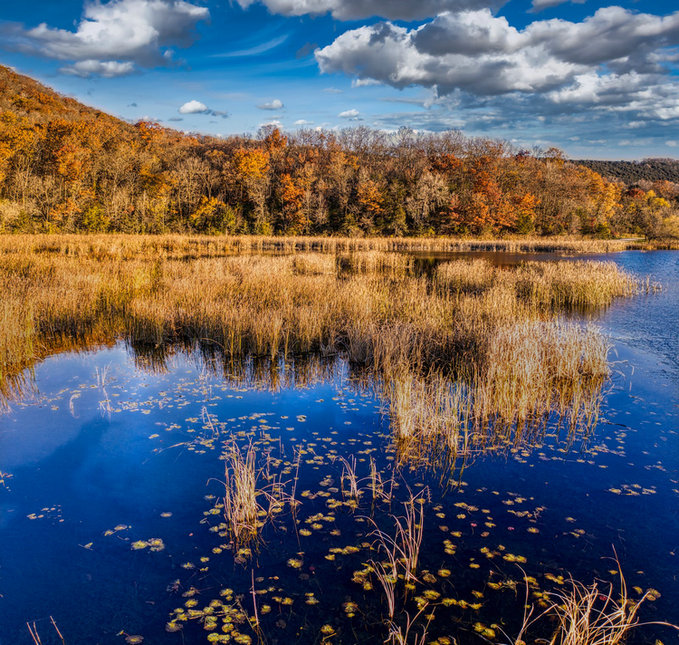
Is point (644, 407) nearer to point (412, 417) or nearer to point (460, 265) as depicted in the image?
point (412, 417)

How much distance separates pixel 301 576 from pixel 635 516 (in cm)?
324

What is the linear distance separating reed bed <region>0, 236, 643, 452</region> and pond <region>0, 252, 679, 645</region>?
676 mm

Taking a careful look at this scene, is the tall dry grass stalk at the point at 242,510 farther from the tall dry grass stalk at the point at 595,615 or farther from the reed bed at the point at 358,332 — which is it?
the tall dry grass stalk at the point at 595,615

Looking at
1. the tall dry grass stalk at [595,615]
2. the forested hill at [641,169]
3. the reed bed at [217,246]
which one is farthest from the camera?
the forested hill at [641,169]

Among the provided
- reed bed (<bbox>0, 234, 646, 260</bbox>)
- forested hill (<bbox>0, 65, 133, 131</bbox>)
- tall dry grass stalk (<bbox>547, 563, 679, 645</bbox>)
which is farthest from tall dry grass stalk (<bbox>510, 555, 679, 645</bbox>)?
forested hill (<bbox>0, 65, 133, 131</bbox>)

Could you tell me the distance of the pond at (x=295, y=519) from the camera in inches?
132

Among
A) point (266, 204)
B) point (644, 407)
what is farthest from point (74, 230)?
point (644, 407)

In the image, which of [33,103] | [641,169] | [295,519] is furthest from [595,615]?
[641,169]

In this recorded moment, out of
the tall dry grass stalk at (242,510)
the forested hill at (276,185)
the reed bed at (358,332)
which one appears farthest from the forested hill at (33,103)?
the tall dry grass stalk at (242,510)

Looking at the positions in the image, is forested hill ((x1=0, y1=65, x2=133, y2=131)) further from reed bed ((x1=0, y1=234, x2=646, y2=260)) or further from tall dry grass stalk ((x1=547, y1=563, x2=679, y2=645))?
tall dry grass stalk ((x1=547, y1=563, x2=679, y2=645))

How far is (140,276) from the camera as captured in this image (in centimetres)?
1536

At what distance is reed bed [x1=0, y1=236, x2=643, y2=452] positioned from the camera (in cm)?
693

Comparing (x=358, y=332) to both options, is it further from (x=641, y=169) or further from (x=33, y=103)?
(x=641, y=169)

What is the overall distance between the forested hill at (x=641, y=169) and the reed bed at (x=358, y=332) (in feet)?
414
